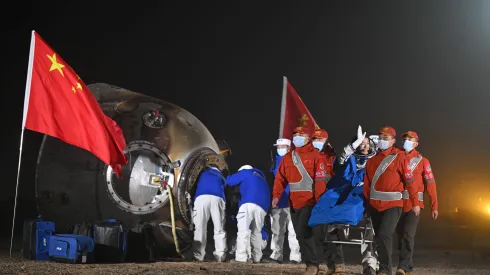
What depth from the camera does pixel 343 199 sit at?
29.5ft

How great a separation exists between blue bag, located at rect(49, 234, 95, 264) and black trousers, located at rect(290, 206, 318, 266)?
3287 mm

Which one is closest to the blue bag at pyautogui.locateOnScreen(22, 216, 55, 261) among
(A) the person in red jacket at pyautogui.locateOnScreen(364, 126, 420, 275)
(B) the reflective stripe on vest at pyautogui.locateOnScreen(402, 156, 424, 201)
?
(A) the person in red jacket at pyautogui.locateOnScreen(364, 126, 420, 275)

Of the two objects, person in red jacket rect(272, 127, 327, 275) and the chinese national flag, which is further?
the chinese national flag

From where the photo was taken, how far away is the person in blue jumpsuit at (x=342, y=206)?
28.6 feet

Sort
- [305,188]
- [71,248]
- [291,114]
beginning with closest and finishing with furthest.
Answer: [305,188]
[71,248]
[291,114]

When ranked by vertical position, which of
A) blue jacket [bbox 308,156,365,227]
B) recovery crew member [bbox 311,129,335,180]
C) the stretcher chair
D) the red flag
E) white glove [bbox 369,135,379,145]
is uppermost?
the red flag

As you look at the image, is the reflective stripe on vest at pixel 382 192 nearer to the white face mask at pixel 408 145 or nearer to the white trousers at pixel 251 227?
the white face mask at pixel 408 145

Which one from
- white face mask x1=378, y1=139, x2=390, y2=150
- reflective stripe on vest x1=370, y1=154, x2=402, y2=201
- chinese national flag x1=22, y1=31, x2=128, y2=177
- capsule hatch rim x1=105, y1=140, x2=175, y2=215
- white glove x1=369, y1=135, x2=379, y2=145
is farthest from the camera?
capsule hatch rim x1=105, y1=140, x2=175, y2=215

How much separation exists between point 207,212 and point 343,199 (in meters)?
3.13

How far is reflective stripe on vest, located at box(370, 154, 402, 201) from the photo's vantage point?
861 cm

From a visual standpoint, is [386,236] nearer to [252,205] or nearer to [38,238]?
[252,205]

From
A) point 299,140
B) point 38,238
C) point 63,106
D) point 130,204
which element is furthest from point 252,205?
point 63,106

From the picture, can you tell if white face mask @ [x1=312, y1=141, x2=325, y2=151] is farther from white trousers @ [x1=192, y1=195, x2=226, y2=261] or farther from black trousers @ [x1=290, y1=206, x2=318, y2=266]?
white trousers @ [x1=192, y1=195, x2=226, y2=261]

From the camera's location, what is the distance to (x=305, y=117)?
1428 centimetres
